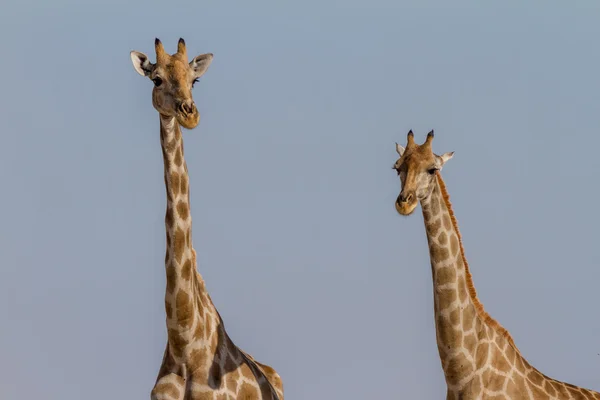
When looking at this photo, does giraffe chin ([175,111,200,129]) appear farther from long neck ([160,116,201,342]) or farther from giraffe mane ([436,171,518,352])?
giraffe mane ([436,171,518,352])

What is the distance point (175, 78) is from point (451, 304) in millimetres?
4642

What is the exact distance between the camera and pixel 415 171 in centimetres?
1791

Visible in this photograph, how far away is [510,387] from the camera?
17938 millimetres

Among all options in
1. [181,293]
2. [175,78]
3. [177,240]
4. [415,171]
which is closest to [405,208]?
[415,171]

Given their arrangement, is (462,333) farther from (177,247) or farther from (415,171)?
(177,247)

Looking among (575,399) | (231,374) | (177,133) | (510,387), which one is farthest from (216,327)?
(575,399)

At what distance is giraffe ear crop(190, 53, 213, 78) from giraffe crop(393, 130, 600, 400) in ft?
9.32

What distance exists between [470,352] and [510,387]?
2.26 ft

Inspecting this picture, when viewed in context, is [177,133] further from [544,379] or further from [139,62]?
[544,379]

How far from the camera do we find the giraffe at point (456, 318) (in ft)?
58.4

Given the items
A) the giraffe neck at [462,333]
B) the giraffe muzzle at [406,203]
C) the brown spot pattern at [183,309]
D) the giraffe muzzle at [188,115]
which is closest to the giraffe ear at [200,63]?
the giraffe muzzle at [188,115]

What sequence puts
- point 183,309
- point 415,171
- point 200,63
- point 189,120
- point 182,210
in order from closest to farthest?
1. point 189,120
2. point 183,309
3. point 182,210
4. point 200,63
5. point 415,171

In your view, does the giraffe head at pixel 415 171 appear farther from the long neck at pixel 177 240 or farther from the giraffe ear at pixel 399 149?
the long neck at pixel 177 240

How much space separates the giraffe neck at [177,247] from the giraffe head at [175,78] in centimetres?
31
